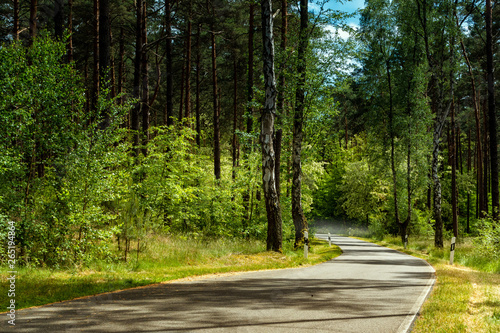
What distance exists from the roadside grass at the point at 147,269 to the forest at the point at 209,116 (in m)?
0.58

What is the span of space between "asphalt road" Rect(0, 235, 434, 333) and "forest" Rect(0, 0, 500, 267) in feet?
12.5

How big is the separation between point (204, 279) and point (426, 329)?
18.4 feet

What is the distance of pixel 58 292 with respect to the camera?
744 cm

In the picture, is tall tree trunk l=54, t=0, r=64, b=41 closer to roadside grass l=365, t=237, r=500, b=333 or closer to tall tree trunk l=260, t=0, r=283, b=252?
tall tree trunk l=260, t=0, r=283, b=252

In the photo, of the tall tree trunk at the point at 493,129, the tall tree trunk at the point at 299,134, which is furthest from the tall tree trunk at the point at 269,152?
the tall tree trunk at the point at 493,129

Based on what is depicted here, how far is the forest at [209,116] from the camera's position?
34.4ft

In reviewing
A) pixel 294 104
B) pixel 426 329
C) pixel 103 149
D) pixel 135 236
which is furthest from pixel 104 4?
pixel 426 329

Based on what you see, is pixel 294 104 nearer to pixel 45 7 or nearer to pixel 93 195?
pixel 93 195

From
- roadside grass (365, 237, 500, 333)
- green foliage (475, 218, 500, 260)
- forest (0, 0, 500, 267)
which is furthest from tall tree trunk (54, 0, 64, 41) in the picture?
green foliage (475, 218, 500, 260)

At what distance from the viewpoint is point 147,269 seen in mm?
10914

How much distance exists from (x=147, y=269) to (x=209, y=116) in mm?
32044

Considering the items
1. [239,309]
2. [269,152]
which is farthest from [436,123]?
[239,309]

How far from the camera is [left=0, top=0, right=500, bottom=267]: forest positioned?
34.4 ft

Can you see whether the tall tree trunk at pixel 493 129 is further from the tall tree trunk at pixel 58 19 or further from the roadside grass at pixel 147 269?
the tall tree trunk at pixel 58 19
